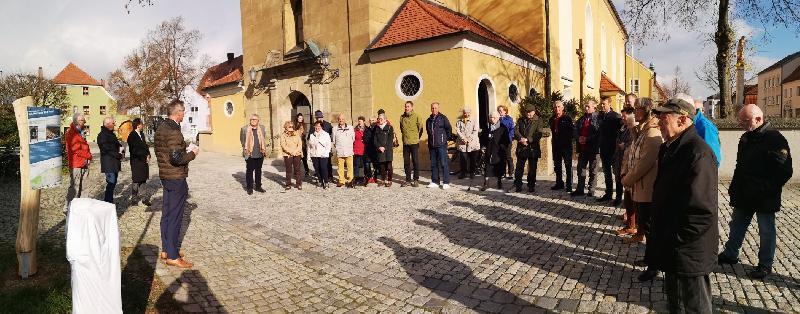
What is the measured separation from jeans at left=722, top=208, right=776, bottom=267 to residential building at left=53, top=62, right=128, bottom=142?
66.4 m

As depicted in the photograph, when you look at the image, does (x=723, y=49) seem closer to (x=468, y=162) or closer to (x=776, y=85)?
(x=468, y=162)

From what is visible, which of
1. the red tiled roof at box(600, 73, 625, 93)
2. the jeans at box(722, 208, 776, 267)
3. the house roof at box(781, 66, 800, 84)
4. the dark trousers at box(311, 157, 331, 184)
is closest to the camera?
the jeans at box(722, 208, 776, 267)

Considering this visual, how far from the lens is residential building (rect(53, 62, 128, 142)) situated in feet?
188

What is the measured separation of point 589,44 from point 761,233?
2254cm

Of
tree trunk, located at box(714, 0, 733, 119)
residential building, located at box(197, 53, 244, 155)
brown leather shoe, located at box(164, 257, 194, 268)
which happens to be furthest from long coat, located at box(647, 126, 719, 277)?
residential building, located at box(197, 53, 244, 155)

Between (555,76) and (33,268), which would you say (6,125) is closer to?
(33,268)

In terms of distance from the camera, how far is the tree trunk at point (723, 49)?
11805mm

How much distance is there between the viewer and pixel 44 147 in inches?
187

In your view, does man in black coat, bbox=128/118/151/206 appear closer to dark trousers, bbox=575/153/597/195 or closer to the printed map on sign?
the printed map on sign

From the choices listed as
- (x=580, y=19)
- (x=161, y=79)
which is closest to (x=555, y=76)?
(x=580, y=19)

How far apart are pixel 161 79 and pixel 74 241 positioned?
35.9 m

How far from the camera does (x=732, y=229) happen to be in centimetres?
432

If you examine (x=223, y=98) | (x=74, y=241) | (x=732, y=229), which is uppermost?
(x=223, y=98)

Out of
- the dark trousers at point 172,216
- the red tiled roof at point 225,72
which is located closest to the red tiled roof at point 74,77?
the red tiled roof at point 225,72
